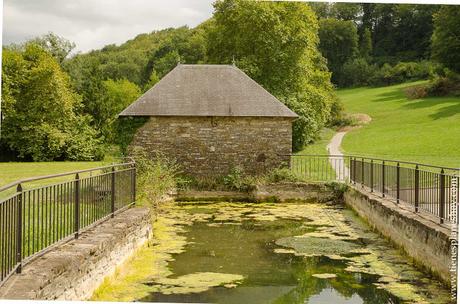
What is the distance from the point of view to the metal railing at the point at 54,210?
5.81 meters

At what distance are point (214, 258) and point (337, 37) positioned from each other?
63.2 meters

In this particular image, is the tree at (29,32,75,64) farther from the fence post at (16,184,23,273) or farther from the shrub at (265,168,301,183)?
the fence post at (16,184,23,273)

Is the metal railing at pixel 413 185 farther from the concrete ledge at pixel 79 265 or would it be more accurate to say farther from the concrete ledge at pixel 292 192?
the concrete ledge at pixel 79 265

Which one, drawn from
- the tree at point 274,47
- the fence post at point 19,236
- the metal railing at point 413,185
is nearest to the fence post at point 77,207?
the fence post at point 19,236

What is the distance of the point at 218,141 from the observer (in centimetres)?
2156

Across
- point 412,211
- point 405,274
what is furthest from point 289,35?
point 405,274

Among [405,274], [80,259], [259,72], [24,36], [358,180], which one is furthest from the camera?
[24,36]

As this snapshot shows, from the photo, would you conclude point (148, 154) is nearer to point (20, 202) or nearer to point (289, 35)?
point (289, 35)

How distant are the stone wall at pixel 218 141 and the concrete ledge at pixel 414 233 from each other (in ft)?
24.3

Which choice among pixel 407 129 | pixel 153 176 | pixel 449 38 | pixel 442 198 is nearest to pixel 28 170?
pixel 153 176

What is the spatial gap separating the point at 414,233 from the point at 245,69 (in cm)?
2117

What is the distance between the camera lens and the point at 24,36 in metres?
55.3

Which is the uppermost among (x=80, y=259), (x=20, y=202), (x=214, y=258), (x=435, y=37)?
(x=435, y=37)

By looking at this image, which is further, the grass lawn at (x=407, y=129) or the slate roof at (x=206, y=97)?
the grass lawn at (x=407, y=129)
